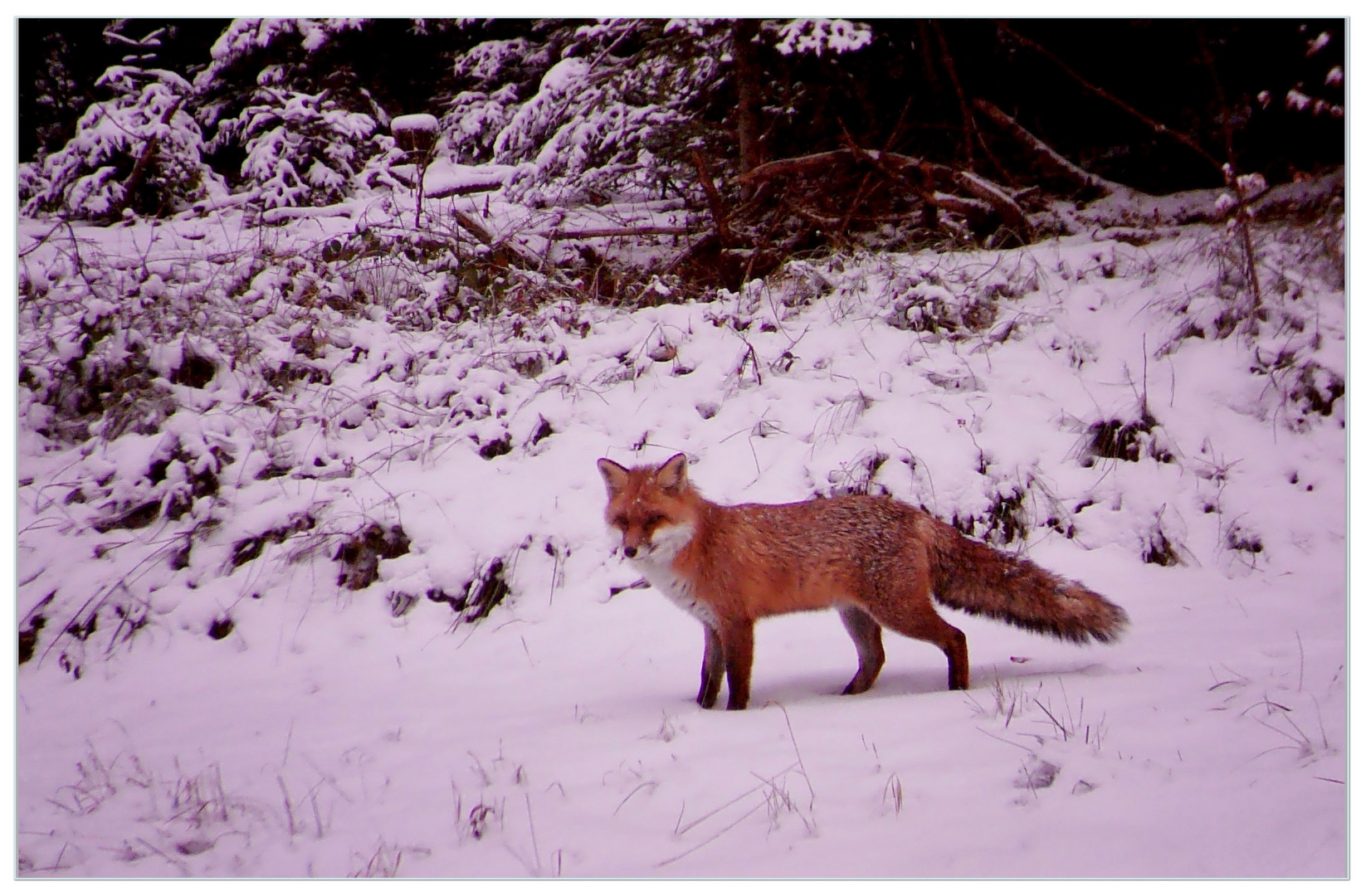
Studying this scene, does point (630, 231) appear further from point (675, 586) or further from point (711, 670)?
point (711, 670)

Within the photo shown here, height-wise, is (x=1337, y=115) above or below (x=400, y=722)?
above

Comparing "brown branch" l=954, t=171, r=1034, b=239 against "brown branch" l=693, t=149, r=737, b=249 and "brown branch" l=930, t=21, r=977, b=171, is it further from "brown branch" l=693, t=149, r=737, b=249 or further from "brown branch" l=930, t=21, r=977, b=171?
"brown branch" l=693, t=149, r=737, b=249

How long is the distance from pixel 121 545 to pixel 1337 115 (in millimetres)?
5640

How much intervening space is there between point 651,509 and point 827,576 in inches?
27.1

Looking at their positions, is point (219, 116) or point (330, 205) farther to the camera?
point (330, 205)

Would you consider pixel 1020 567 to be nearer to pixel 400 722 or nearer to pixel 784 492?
pixel 784 492

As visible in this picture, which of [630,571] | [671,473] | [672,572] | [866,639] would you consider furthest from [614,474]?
[866,639]

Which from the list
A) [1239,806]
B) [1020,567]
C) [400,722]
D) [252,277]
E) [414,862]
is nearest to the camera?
[1239,806]

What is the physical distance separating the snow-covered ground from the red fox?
19 cm

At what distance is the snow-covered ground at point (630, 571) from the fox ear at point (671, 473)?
79cm

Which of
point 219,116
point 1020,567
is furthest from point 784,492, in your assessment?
point 219,116

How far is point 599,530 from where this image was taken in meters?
4.32

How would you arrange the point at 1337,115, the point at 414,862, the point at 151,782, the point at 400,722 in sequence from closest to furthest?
the point at 414,862 → the point at 151,782 → the point at 400,722 → the point at 1337,115

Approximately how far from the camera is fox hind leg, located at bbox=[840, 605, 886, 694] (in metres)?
3.29
